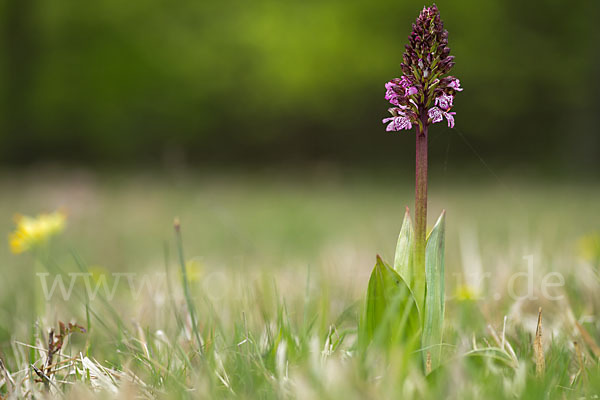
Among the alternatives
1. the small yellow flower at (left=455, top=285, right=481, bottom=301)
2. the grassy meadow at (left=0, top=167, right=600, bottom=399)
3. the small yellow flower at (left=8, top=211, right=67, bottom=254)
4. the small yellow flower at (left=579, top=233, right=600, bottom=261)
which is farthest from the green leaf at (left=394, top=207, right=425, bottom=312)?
the small yellow flower at (left=579, top=233, right=600, bottom=261)

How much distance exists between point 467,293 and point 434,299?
80cm

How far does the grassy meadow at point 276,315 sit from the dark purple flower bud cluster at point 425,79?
0.41m

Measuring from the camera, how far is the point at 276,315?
1793mm

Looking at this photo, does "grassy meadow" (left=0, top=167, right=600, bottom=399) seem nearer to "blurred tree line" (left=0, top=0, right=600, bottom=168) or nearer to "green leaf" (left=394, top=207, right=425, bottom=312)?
"green leaf" (left=394, top=207, right=425, bottom=312)

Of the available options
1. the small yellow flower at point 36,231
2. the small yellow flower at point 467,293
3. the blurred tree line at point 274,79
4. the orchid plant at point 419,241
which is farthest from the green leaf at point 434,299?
the blurred tree line at point 274,79

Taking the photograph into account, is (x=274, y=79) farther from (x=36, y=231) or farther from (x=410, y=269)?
(x=410, y=269)

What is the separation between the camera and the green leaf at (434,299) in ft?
3.67

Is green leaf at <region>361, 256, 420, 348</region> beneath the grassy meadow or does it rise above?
above

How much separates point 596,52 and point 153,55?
9462 millimetres

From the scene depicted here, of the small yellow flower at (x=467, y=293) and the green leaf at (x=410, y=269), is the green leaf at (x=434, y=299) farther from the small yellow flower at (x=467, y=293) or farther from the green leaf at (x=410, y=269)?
the small yellow flower at (x=467, y=293)

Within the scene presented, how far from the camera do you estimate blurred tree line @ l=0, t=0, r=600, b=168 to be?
12.6 m

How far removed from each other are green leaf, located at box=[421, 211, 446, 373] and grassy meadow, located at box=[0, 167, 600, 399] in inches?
1.5

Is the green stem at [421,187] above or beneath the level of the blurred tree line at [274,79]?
beneath

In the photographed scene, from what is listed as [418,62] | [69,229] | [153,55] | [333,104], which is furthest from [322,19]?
[418,62]
